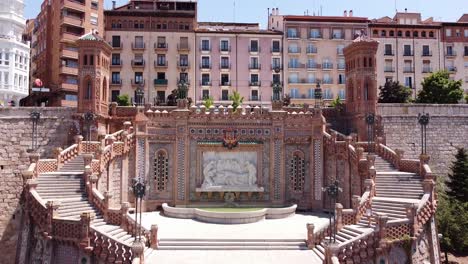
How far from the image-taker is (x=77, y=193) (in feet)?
75.1

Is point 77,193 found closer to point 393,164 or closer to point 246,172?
point 246,172

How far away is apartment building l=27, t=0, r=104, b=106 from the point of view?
154ft

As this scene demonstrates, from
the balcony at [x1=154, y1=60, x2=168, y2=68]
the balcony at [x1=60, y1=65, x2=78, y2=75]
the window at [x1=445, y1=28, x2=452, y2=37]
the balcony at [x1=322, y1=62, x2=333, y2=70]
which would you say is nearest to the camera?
the balcony at [x1=60, y1=65, x2=78, y2=75]

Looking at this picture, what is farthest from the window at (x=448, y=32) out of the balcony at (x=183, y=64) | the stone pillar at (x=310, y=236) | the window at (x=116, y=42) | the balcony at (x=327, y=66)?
the stone pillar at (x=310, y=236)

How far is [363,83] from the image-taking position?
30219 mm

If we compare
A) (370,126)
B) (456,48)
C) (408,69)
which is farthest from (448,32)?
(370,126)

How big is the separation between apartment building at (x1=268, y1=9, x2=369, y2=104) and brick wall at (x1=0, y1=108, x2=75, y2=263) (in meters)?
28.4

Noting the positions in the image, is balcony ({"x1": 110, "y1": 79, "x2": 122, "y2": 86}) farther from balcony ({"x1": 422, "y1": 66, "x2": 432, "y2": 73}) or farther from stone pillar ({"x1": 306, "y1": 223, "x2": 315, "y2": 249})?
balcony ({"x1": 422, "y1": 66, "x2": 432, "y2": 73})

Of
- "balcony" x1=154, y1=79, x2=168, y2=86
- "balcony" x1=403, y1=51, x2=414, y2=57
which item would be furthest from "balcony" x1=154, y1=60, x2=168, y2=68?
"balcony" x1=403, y1=51, x2=414, y2=57

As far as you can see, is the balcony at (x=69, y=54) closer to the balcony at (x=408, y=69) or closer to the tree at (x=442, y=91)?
the tree at (x=442, y=91)

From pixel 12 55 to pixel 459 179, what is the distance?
44116mm

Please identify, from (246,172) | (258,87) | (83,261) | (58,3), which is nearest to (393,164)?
(246,172)

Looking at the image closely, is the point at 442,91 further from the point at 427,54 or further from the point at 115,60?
the point at 115,60

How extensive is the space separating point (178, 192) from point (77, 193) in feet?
27.3
